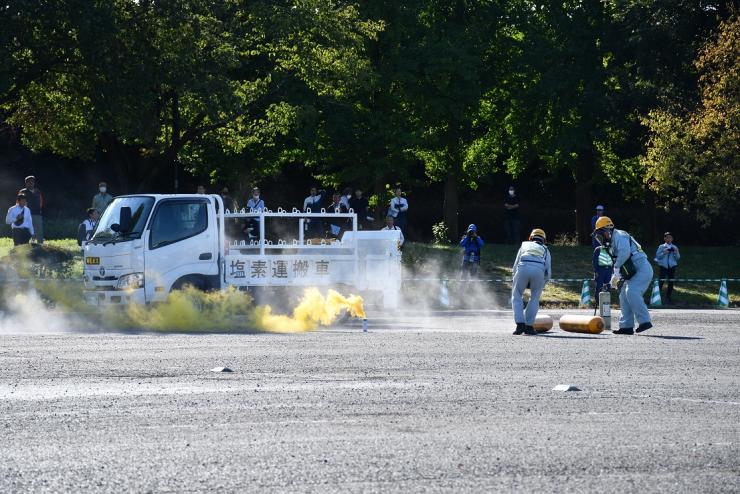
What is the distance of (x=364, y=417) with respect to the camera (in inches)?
418

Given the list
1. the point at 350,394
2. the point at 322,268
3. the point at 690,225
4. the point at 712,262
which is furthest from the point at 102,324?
the point at 690,225

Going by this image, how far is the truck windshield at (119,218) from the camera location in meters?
21.2

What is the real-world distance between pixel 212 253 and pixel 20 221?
7.43 m

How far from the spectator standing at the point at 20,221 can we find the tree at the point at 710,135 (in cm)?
2058

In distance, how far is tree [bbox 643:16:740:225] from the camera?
36344 mm

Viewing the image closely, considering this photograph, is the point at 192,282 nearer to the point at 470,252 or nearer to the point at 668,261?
the point at 470,252

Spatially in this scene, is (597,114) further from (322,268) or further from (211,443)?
(211,443)

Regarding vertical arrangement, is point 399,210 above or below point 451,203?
below

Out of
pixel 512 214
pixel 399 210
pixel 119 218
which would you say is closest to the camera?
pixel 119 218

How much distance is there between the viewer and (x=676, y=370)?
14.6 metres

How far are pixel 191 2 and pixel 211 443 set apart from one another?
25.4 metres

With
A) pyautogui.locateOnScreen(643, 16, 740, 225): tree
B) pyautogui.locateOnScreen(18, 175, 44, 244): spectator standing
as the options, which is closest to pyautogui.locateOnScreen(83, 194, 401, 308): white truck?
pyautogui.locateOnScreen(18, 175, 44, 244): spectator standing

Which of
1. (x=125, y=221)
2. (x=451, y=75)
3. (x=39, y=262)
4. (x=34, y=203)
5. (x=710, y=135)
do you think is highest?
(x=451, y=75)

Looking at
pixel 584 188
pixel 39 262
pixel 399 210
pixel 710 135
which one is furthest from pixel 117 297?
pixel 584 188
